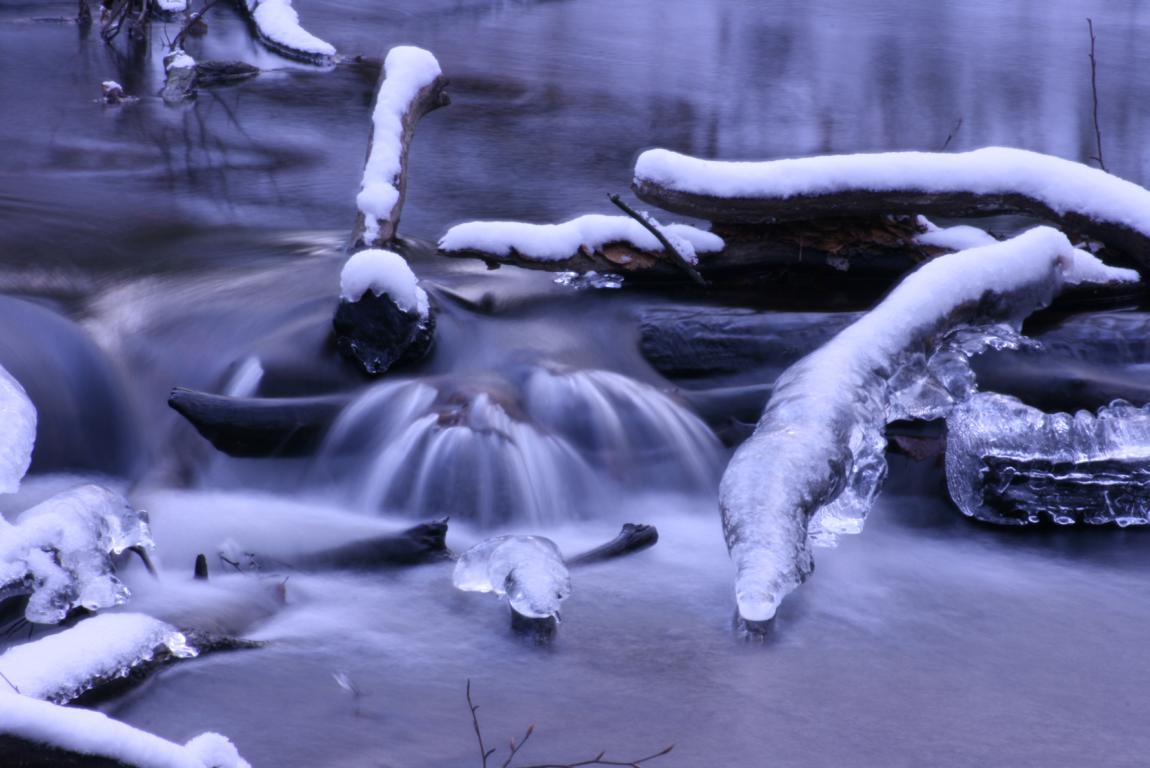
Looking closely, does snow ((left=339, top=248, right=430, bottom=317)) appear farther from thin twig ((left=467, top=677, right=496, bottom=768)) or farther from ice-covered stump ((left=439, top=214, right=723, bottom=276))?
thin twig ((left=467, top=677, right=496, bottom=768))

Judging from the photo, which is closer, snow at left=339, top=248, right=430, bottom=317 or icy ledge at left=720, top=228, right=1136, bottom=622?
icy ledge at left=720, top=228, right=1136, bottom=622

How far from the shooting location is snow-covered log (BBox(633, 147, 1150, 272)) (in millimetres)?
5043

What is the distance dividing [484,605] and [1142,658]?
182cm

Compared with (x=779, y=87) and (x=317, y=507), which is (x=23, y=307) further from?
(x=779, y=87)

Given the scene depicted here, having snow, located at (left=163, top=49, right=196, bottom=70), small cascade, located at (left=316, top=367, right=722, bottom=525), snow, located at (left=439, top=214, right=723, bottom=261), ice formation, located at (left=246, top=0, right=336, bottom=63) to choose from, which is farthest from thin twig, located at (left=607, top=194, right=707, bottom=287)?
ice formation, located at (left=246, top=0, right=336, bottom=63)

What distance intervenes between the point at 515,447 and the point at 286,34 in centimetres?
737

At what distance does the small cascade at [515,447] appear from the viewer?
14.2 feet

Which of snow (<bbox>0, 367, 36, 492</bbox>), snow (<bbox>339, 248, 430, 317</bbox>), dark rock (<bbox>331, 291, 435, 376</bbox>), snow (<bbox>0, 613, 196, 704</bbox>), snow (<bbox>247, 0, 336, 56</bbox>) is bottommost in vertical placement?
snow (<bbox>0, 367, 36, 492</bbox>)

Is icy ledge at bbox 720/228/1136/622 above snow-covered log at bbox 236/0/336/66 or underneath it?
underneath

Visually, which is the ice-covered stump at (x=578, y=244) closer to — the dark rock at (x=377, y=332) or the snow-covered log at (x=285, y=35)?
the dark rock at (x=377, y=332)

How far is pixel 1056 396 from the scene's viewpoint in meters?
4.77

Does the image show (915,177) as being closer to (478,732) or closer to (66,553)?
(478,732)

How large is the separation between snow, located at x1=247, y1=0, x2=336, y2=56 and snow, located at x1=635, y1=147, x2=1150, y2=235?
6131 mm

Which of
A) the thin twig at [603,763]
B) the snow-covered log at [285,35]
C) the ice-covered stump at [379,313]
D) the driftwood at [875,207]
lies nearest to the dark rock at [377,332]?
the ice-covered stump at [379,313]
